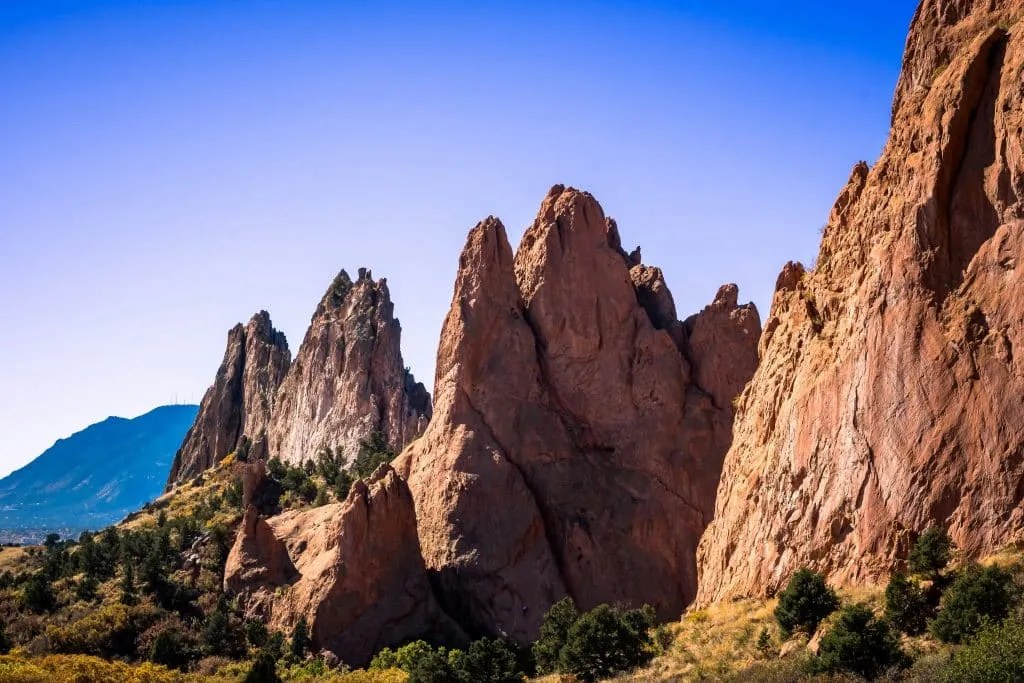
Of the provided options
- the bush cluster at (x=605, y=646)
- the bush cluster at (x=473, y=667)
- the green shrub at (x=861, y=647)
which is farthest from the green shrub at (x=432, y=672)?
the green shrub at (x=861, y=647)

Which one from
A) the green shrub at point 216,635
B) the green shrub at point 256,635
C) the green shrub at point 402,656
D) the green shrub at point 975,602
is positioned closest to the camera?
the green shrub at point 975,602

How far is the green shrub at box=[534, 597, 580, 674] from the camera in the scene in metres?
44.7

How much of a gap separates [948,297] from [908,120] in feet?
24.4

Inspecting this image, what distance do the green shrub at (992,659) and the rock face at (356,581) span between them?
33.2 m

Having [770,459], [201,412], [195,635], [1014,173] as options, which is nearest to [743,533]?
[770,459]

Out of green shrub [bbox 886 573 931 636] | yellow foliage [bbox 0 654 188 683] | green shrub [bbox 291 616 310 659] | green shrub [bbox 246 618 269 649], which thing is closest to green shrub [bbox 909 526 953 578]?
green shrub [bbox 886 573 931 636]

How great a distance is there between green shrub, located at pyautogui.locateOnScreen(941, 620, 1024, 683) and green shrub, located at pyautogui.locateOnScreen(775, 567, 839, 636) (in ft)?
17.5

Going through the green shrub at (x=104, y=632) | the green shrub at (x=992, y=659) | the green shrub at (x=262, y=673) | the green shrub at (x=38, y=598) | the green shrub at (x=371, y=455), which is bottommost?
the green shrub at (x=992, y=659)

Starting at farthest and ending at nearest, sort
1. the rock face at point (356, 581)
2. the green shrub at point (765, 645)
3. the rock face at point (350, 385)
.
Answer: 1. the rock face at point (350, 385)
2. the rock face at point (356, 581)
3. the green shrub at point (765, 645)

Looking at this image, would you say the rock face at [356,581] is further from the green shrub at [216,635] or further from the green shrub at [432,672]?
the green shrub at [432,672]

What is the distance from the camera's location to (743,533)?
40000 millimetres

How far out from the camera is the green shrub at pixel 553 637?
44.7 metres

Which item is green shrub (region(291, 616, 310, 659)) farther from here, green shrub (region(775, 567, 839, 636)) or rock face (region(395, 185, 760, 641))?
green shrub (region(775, 567, 839, 636))

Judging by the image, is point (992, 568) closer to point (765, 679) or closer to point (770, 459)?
point (765, 679)
